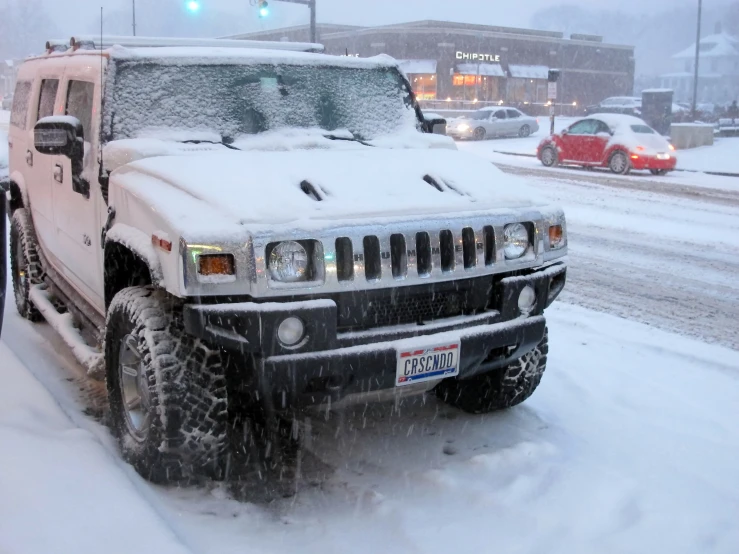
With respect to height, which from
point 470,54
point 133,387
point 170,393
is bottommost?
point 133,387

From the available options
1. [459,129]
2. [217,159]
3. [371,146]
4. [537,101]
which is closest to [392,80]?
[371,146]

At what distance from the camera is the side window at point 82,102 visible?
4.85m

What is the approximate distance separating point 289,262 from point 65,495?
4.51 feet

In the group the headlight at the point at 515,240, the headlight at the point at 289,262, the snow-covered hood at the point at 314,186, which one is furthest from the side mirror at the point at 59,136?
the headlight at the point at 515,240

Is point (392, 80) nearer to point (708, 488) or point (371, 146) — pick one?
point (371, 146)

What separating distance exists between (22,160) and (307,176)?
3.60m

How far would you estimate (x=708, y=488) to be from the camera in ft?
13.4

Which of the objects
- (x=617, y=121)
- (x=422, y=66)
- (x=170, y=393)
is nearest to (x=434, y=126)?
(x=170, y=393)

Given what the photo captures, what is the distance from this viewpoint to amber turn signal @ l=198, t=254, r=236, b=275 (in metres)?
3.44

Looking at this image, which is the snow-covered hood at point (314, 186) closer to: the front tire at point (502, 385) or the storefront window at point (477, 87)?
the front tire at point (502, 385)

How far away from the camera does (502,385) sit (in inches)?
187

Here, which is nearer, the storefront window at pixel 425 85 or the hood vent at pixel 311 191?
the hood vent at pixel 311 191

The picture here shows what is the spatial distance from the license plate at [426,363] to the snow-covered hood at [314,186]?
622mm

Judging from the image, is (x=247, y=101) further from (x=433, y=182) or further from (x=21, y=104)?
(x=21, y=104)
